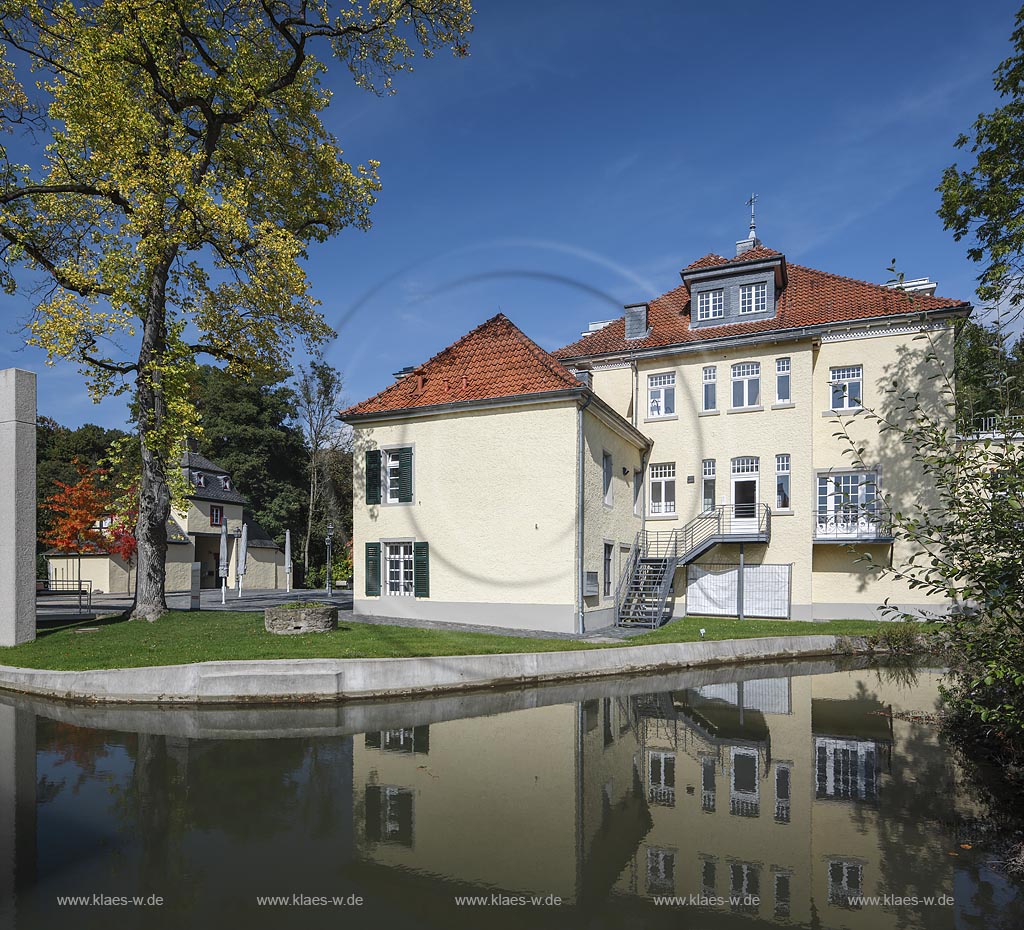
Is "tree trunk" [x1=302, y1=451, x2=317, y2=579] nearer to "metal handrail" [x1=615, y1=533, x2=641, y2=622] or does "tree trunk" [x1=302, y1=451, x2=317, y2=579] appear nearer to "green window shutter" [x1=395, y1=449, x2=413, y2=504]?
"green window shutter" [x1=395, y1=449, x2=413, y2=504]

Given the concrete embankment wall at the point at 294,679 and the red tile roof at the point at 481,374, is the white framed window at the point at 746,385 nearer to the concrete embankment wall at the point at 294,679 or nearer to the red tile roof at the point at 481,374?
the red tile roof at the point at 481,374

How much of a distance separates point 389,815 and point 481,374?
15.6m

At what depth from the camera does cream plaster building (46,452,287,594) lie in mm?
37750

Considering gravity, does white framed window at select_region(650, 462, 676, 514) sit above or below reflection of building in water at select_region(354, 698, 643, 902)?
above

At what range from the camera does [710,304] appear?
89.4 ft

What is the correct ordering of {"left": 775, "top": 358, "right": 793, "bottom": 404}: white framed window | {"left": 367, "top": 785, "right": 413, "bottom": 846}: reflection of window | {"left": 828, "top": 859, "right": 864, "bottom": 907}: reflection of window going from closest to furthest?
{"left": 828, "top": 859, "right": 864, "bottom": 907}: reflection of window < {"left": 367, "top": 785, "right": 413, "bottom": 846}: reflection of window < {"left": 775, "top": 358, "right": 793, "bottom": 404}: white framed window

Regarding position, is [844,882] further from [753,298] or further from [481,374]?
[753,298]

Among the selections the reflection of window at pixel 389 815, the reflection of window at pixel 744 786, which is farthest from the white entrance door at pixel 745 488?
the reflection of window at pixel 389 815

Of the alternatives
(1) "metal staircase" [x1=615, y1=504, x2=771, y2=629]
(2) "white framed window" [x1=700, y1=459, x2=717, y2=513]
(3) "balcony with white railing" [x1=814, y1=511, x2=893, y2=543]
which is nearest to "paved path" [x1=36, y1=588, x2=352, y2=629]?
(1) "metal staircase" [x1=615, y1=504, x2=771, y2=629]

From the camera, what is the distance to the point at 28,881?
5.50 m

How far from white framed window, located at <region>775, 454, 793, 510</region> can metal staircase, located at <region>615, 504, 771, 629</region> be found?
2.09 feet

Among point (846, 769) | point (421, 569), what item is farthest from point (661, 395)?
point (846, 769)

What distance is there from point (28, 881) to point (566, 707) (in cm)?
828

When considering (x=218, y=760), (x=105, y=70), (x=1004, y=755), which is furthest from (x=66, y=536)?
(x=1004, y=755)
